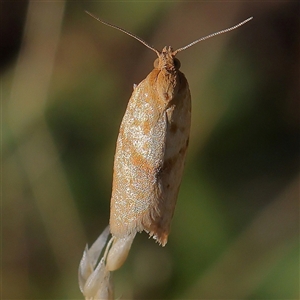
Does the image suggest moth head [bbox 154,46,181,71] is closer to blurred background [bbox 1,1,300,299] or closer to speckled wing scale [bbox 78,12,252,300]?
speckled wing scale [bbox 78,12,252,300]

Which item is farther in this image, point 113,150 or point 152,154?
point 113,150

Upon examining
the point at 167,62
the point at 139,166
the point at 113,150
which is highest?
the point at 167,62

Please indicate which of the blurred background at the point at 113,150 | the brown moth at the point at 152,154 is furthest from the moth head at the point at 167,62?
the blurred background at the point at 113,150

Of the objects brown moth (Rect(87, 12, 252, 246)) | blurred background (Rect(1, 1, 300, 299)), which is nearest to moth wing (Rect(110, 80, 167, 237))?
brown moth (Rect(87, 12, 252, 246))

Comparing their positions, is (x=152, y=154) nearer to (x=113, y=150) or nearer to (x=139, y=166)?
(x=139, y=166)

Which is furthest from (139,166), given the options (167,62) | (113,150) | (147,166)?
(113,150)

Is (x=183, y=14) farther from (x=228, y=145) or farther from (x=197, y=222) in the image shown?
(x=197, y=222)

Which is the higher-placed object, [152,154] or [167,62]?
[167,62]

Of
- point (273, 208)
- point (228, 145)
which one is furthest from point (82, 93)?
point (273, 208)
